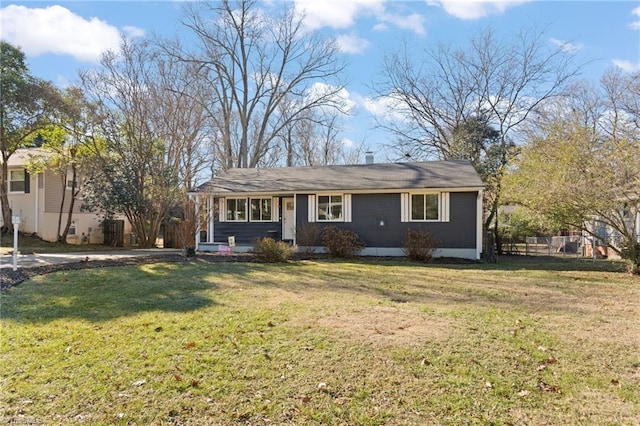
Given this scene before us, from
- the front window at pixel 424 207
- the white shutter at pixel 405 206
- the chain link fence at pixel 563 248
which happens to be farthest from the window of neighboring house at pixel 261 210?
the chain link fence at pixel 563 248

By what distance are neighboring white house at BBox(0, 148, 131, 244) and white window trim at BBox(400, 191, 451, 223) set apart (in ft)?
53.6

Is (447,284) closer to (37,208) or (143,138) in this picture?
(143,138)

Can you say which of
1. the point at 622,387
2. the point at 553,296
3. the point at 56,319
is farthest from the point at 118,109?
the point at 622,387

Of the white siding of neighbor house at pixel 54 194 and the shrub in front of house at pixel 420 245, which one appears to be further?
the white siding of neighbor house at pixel 54 194

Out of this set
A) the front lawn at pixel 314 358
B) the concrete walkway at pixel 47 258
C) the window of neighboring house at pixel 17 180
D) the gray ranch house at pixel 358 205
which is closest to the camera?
the front lawn at pixel 314 358

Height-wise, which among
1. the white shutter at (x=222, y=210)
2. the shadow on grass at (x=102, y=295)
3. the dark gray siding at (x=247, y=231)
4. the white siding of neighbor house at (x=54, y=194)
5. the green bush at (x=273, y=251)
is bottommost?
the shadow on grass at (x=102, y=295)

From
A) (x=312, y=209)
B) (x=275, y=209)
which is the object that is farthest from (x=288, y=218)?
(x=312, y=209)

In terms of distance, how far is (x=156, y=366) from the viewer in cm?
401

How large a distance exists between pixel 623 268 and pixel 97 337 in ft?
47.4

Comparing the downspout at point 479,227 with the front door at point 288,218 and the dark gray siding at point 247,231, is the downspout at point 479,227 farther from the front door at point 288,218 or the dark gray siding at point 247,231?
the dark gray siding at point 247,231

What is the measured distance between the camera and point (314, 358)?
4.18 m

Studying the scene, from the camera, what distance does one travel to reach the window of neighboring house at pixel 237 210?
18.4 metres

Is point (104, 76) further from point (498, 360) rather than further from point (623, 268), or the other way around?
point (623, 268)

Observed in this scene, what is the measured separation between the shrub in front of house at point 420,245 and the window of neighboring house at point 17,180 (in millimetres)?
20535
